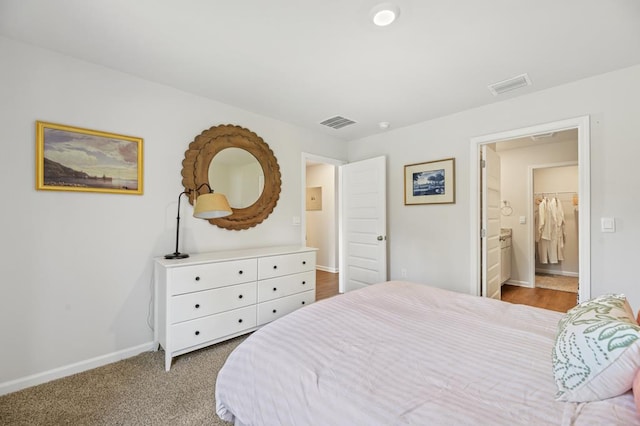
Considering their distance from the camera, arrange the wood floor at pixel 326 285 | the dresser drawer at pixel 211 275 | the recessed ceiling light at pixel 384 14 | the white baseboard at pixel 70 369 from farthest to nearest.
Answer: the wood floor at pixel 326 285, the dresser drawer at pixel 211 275, the white baseboard at pixel 70 369, the recessed ceiling light at pixel 384 14

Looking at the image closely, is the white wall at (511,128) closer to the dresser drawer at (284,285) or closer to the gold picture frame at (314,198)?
the dresser drawer at (284,285)

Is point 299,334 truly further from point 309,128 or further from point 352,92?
point 309,128

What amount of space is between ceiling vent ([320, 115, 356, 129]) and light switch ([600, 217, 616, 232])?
Answer: 265 cm

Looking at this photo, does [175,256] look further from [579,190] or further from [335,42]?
[579,190]

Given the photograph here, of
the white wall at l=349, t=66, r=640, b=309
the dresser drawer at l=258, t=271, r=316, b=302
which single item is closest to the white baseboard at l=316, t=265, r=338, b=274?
the white wall at l=349, t=66, r=640, b=309

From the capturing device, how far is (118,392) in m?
1.86

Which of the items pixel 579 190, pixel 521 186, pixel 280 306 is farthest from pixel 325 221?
pixel 579 190

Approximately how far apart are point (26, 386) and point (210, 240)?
1.61 m

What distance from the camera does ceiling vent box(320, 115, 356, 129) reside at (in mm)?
3445

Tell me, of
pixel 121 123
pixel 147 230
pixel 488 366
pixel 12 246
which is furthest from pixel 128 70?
pixel 488 366

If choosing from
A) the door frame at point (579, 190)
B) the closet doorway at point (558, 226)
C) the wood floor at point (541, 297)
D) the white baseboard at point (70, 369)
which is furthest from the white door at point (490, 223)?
the white baseboard at point (70, 369)

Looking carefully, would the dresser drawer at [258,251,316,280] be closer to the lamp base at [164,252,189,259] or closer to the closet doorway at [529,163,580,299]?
the lamp base at [164,252,189,259]

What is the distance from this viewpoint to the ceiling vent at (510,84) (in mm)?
2426

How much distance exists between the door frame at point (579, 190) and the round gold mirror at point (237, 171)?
2.32m
